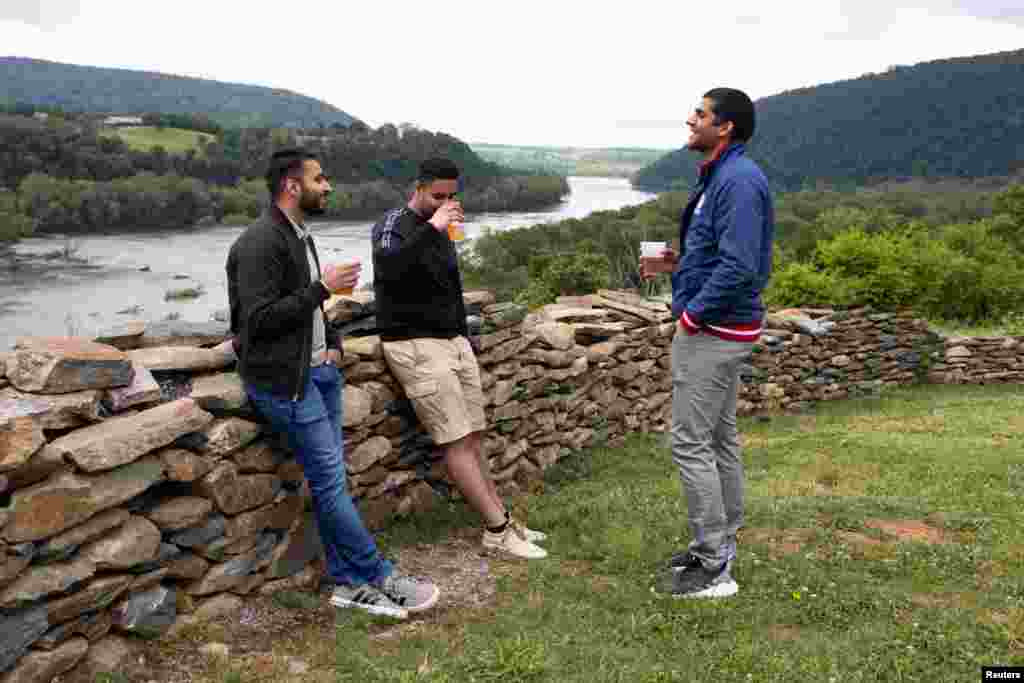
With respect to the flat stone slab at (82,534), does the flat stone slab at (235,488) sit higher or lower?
lower

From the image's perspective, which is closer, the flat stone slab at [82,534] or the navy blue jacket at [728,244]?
the flat stone slab at [82,534]

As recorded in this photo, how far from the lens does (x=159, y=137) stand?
3115 inches

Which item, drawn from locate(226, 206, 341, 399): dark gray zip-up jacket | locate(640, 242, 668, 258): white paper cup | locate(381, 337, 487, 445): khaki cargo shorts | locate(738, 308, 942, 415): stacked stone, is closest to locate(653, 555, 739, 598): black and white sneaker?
locate(381, 337, 487, 445): khaki cargo shorts

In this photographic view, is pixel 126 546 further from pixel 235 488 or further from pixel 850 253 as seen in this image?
pixel 850 253

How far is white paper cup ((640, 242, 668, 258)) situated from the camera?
4.53 m

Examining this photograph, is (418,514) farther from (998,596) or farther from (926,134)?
(926,134)

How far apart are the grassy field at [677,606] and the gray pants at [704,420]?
0.37 m

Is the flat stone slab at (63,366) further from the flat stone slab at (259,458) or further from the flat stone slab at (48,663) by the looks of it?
the flat stone slab at (48,663)

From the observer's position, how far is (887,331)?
1362 cm

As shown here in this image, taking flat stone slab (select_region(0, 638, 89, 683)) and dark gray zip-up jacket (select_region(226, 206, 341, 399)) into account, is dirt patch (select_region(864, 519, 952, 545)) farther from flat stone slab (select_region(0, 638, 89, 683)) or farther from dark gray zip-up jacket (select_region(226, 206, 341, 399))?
flat stone slab (select_region(0, 638, 89, 683))

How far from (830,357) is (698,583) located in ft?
31.8

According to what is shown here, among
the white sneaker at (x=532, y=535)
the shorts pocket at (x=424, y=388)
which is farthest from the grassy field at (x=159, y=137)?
the white sneaker at (x=532, y=535)

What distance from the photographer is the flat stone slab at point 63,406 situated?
10.2 feet

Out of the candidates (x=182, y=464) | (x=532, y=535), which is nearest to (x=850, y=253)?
(x=532, y=535)
